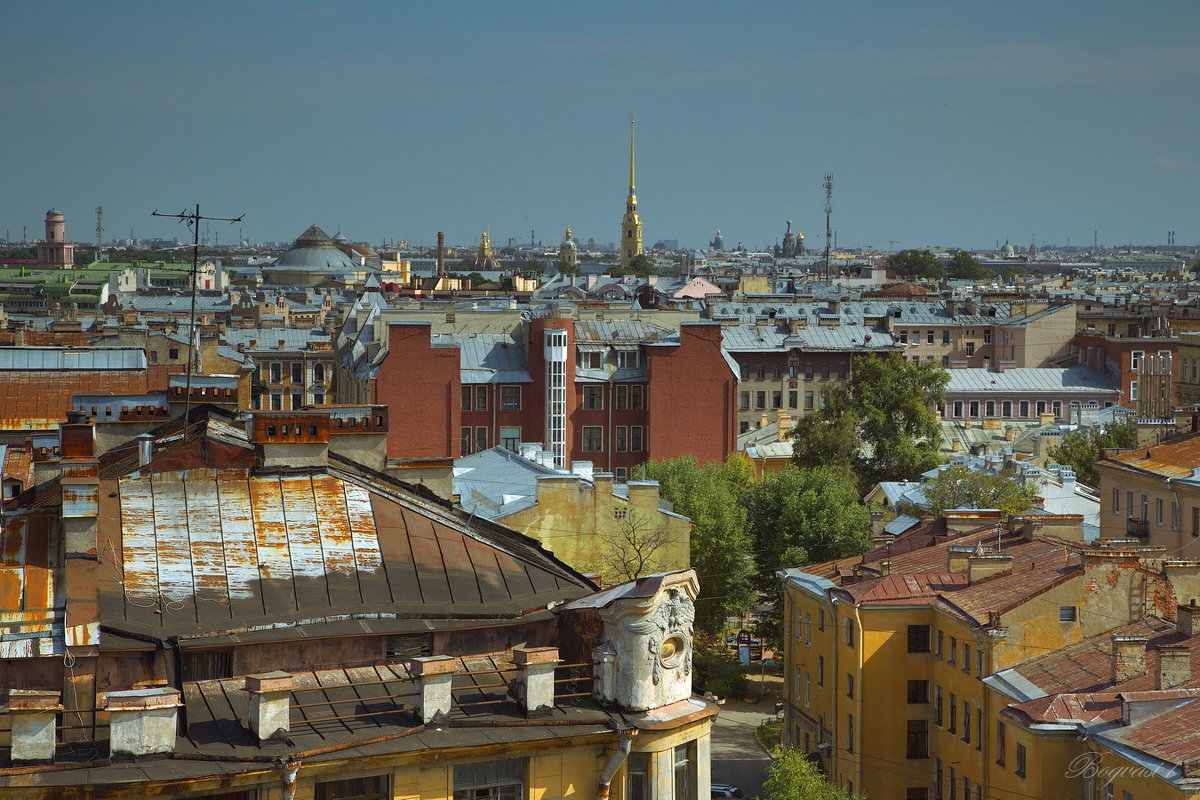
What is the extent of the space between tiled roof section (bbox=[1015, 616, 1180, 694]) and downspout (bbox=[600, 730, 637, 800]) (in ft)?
42.0

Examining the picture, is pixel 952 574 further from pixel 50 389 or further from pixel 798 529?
pixel 50 389

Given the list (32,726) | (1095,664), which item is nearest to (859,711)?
(1095,664)

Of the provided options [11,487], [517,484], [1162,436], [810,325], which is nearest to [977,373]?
[810,325]

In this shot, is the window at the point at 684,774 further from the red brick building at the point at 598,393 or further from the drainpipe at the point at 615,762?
the red brick building at the point at 598,393

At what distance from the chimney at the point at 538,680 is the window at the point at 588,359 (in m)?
53.1

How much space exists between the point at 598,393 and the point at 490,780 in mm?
53014

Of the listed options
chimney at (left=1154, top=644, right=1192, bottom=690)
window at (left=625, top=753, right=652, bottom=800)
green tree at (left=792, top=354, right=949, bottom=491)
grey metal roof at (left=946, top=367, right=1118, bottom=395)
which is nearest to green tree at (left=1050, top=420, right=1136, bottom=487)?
green tree at (left=792, top=354, right=949, bottom=491)

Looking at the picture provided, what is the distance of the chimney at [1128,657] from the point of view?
25.9 m

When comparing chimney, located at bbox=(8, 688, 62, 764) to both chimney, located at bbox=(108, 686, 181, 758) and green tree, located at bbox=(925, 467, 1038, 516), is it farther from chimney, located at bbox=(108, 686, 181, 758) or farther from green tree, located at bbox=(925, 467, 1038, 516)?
green tree, located at bbox=(925, 467, 1038, 516)

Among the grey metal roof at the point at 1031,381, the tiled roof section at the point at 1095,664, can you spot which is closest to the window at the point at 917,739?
the tiled roof section at the point at 1095,664

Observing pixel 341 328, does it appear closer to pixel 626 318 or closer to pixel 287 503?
pixel 626 318

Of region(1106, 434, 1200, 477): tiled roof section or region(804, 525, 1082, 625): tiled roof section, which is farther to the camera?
region(1106, 434, 1200, 477): tiled roof section

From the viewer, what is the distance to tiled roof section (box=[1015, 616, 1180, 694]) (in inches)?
1016

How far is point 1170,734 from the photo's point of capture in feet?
74.9
